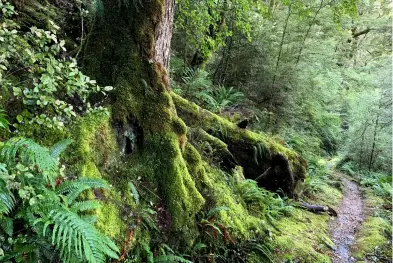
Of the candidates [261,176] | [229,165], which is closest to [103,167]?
[229,165]

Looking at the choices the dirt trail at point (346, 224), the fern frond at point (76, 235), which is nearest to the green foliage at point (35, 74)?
the fern frond at point (76, 235)

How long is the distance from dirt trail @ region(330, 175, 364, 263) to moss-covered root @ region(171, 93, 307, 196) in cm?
160

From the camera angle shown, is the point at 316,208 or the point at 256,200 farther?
the point at 316,208

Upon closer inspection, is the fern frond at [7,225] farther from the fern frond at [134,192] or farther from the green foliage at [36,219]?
the fern frond at [134,192]

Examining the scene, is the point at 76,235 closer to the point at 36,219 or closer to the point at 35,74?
the point at 36,219

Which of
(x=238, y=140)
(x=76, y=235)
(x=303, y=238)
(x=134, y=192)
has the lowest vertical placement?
(x=303, y=238)

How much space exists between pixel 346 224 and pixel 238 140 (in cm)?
336

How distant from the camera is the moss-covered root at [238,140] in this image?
5.97 metres

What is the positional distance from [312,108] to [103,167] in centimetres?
1017

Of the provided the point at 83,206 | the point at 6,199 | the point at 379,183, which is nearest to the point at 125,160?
the point at 83,206

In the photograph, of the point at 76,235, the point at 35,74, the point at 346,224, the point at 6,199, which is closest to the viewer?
the point at 6,199

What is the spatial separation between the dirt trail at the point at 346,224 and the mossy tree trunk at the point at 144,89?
3.22m

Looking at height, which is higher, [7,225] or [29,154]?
[29,154]

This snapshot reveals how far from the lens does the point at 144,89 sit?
4094 mm
